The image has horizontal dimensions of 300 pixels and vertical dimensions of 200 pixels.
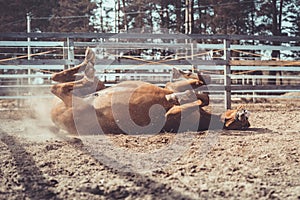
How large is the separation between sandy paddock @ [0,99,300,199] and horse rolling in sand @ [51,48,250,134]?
0.42 metres

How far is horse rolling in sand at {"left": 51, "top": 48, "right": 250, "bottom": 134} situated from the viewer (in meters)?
4.80

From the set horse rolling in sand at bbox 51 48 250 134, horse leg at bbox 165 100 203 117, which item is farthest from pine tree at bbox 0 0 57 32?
horse leg at bbox 165 100 203 117

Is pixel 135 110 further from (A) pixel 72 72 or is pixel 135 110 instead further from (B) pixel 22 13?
(B) pixel 22 13

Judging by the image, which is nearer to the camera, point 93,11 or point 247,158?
point 247,158

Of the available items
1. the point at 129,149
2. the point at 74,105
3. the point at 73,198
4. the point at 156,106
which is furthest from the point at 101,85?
the point at 73,198

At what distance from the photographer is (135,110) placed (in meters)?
4.75

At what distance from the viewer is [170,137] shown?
14.8 feet

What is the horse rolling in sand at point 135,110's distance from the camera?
15.7 feet

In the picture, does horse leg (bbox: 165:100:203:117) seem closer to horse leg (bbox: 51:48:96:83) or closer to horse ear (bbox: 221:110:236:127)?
horse ear (bbox: 221:110:236:127)

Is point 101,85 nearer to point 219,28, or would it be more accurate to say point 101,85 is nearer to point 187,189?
point 187,189

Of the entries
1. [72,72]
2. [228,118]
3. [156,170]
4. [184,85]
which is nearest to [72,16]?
[72,72]

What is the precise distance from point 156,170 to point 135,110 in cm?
184

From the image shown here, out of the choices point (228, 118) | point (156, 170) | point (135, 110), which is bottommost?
point (156, 170)

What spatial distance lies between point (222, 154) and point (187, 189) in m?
1.03
